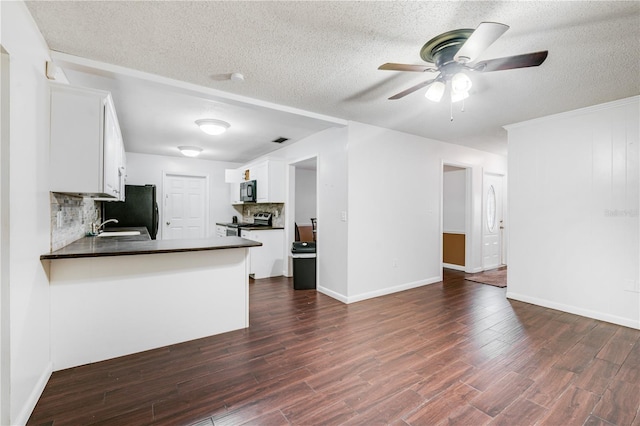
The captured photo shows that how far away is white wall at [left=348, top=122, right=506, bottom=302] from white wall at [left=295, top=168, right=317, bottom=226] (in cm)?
312

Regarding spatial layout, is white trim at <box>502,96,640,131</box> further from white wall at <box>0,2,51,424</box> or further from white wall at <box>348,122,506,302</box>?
white wall at <box>0,2,51,424</box>

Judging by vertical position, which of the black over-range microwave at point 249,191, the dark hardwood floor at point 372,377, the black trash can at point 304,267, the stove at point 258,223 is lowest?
the dark hardwood floor at point 372,377

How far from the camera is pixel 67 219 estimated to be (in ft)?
8.42

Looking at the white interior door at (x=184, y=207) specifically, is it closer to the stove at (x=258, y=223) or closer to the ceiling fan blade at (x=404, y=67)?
the stove at (x=258, y=223)

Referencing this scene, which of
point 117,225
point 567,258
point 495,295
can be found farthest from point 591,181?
point 117,225

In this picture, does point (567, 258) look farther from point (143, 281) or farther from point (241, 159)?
point (241, 159)

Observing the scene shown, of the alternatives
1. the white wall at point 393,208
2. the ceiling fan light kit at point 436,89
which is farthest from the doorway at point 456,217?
the ceiling fan light kit at point 436,89

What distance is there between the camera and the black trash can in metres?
4.31

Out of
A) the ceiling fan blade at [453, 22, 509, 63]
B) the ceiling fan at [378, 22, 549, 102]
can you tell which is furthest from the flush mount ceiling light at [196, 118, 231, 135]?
the ceiling fan blade at [453, 22, 509, 63]

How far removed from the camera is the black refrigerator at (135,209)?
16.7 feet

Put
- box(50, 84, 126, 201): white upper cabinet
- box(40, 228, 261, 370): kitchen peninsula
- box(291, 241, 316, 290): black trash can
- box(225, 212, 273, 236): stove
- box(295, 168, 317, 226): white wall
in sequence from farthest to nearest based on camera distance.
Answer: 1. box(295, 168, 317, 226): white wall
2. box(225, 212, 273, 236): stove
3. box(291, 241, 316, 290): black trash can
4. box(40, 228, 261, 370): kitchen peninsula
5. box(50, 84, 126, 201): white upper cabinet

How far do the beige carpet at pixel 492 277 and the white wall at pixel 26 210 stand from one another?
17.9 feet

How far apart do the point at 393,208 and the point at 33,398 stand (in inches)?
158

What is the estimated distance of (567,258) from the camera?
11.3ft
